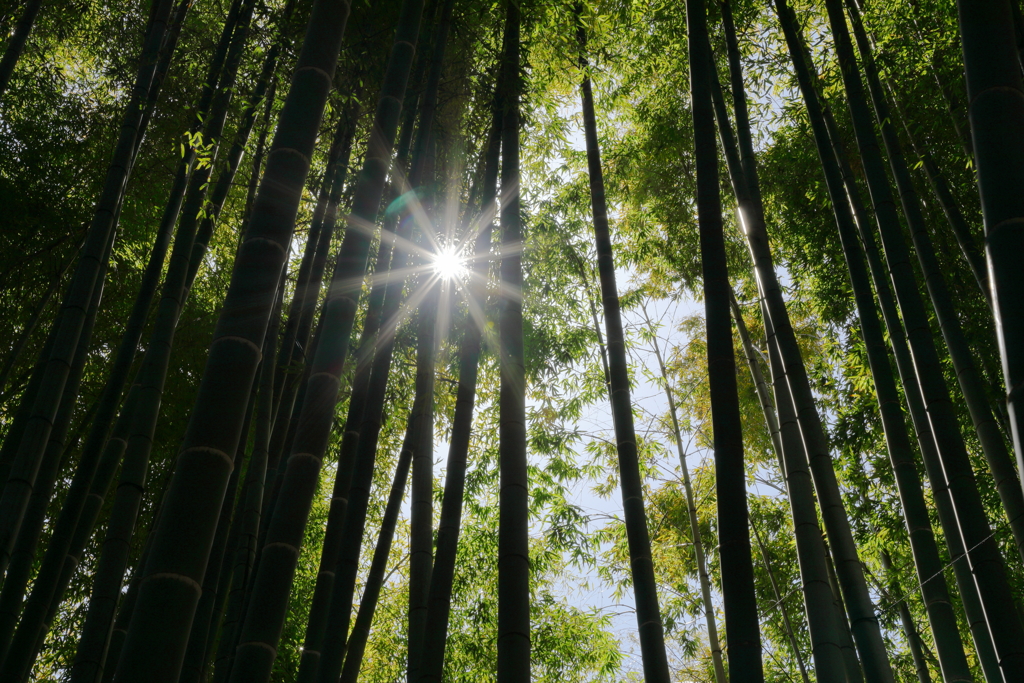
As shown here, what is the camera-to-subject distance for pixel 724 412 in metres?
2.09

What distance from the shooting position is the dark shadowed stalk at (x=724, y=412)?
6.05 ft

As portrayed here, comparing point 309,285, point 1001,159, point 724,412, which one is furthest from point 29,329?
point 1001,159

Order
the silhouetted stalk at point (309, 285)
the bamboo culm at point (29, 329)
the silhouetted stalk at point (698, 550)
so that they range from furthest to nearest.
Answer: the silhouetted stalk at point (698, 550)
the bamboo culm at point (29, 329)
the silhouetted stalk at point (309, 285)

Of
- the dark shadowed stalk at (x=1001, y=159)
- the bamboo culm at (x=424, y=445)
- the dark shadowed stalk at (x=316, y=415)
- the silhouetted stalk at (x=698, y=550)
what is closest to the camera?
the dark shadowed stalk at (x=1001, y=159)

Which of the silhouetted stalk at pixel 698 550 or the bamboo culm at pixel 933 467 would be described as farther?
the silhouetted stalk at pixel 698 550

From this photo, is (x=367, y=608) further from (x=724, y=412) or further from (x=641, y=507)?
(x=724, y=412)

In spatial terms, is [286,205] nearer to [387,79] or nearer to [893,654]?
[387,79]

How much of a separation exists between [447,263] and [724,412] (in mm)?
2969

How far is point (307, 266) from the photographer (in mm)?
4477

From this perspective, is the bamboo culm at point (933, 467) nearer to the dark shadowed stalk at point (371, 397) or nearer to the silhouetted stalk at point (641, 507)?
the silhouetted stalk at point (641, 507)

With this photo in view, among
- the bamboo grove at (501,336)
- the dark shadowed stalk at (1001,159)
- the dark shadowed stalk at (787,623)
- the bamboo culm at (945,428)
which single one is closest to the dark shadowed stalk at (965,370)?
the bamboo grove at (501,336)

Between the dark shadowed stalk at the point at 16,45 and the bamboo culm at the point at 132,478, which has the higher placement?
the dark shadowed stalk at the point at 16,45

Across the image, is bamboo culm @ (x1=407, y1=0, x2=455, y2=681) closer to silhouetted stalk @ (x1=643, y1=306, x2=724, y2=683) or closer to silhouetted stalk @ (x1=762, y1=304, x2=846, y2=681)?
silhouetted stalk @ (x1=762, y1=304, x2=846, y2=681)

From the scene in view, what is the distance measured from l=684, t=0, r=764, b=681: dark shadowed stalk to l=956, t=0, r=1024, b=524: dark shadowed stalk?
76cm
